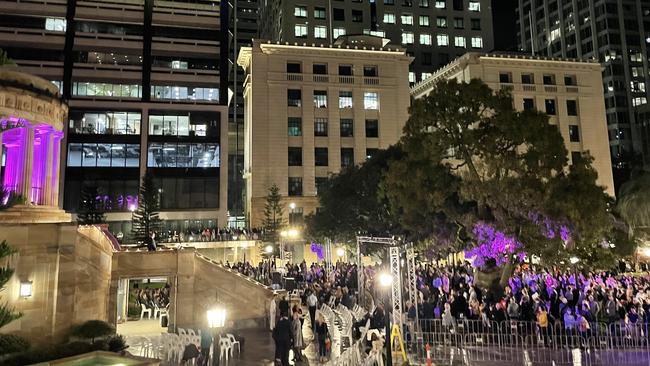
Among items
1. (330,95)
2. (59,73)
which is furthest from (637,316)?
(59,73)

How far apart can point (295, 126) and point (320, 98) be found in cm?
428

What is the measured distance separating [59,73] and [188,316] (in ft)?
124

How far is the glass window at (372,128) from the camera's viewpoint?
2052 inches

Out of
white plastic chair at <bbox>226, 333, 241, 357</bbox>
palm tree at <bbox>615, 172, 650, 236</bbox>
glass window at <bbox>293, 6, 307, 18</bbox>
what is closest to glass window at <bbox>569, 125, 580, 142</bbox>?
palm tree at <bbox>615, 172, 650, 236</bbox>

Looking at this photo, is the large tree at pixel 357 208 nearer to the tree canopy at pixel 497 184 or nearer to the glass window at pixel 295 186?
the tree canopy at pixel 497 184

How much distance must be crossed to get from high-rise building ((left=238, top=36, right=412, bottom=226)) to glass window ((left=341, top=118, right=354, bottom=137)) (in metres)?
0.11

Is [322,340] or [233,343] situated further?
[233,343]

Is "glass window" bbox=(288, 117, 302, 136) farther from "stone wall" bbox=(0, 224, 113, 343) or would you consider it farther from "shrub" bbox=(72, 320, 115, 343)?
"shrub" bbox=(72, 320, 115, 343)

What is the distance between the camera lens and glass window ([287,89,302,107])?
164ft

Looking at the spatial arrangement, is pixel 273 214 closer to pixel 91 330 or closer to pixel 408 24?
pixel 91 330

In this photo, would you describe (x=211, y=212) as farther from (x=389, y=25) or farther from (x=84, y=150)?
(x=389, y=25)

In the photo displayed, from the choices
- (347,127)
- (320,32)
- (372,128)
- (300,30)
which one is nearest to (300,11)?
(300,30)

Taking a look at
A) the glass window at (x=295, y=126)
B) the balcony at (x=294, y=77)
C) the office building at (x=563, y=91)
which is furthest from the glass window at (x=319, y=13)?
the glass window at (x=295, y=126)

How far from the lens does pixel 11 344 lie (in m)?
12.2
